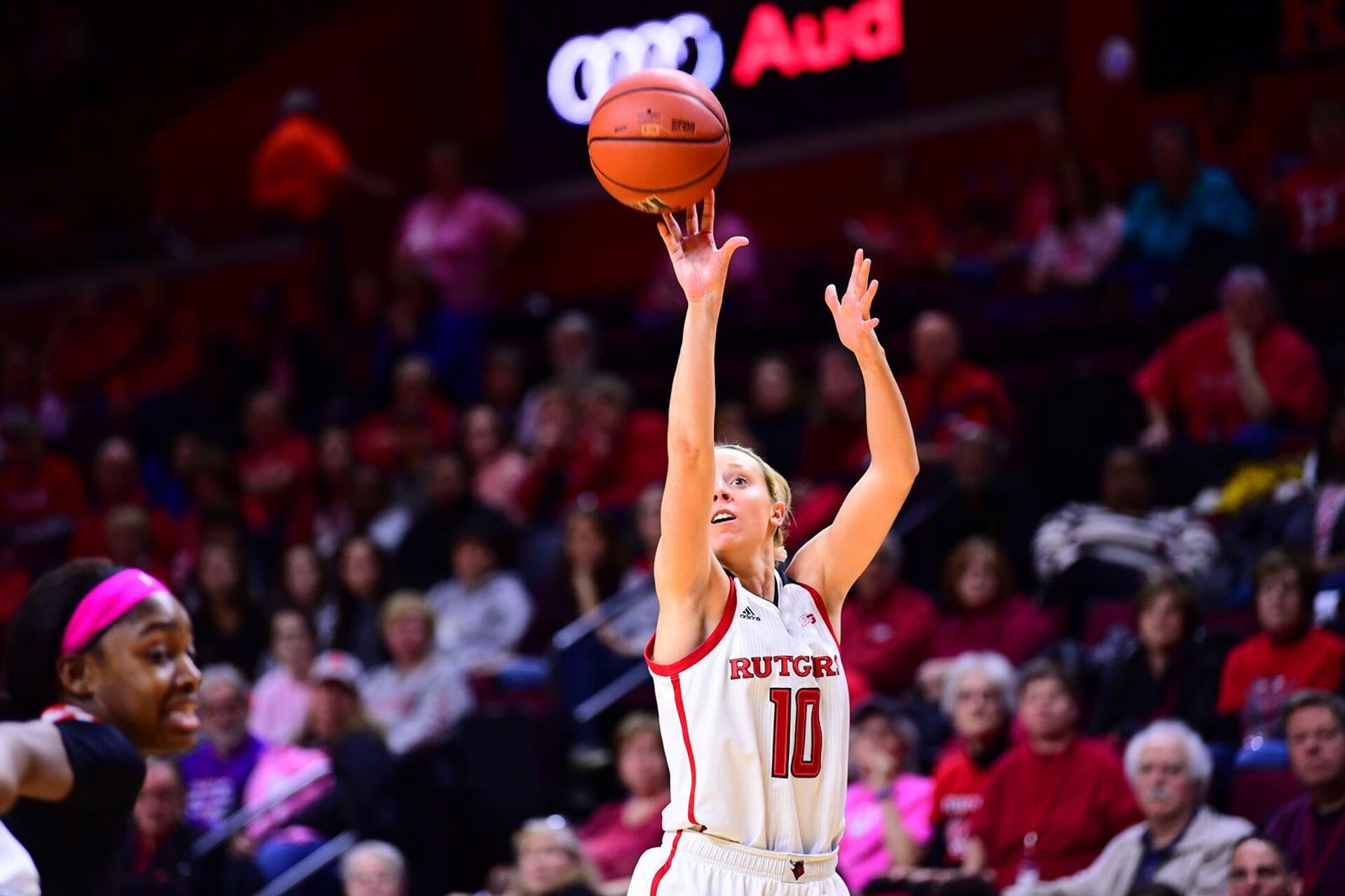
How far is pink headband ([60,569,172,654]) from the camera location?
166 inches

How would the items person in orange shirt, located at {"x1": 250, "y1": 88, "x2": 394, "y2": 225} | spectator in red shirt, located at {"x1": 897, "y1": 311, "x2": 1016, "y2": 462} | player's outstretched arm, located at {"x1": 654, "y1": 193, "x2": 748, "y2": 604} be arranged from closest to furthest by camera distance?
player's outstretched arm, located at {"x1": 654, "y1": 193, "x2": 748, "y2": 604} < spectator in red shirt, located at {"x1": 897, "y1": 311, "x2": 1016, "y2": 462} < person in orange shirt, located at {"x1": 250, "y1": 88, "x2": 394, "y2": 225}

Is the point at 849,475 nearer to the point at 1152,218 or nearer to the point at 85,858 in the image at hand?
the point at 1152,218

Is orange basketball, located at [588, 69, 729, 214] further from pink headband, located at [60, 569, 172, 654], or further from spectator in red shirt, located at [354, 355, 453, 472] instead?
spectator in red shirt, located at [354, 355, 453, 472]

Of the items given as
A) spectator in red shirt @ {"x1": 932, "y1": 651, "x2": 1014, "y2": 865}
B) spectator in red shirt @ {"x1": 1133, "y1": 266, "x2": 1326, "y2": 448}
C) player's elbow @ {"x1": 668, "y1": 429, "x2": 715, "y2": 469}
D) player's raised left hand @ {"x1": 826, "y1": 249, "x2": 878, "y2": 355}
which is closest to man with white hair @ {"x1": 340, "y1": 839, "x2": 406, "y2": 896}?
spectator in red shirt @ {"x1": 932, "y1": 651, "x2": 1014, "y2": 865}

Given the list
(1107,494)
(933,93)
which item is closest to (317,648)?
(1107,494)

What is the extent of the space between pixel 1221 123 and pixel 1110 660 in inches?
136

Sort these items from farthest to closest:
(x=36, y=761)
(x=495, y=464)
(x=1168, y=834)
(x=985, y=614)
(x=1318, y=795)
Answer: (x=495, y=464), (x=985, y=614), (x=1168, y=834), (x=1318, y=795), (x=36, y=761)

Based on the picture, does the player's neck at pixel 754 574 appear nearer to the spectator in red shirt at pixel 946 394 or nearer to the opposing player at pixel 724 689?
the opposing player at pixel 724 689

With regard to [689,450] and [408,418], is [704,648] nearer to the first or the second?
[689,450]

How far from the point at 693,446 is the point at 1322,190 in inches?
280

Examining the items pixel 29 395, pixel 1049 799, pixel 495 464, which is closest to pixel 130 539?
pixel 495 464

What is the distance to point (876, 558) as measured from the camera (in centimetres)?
870

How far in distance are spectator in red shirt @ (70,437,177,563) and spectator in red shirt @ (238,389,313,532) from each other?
0.53m

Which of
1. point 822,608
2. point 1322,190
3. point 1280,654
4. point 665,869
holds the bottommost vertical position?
point 1280,654
